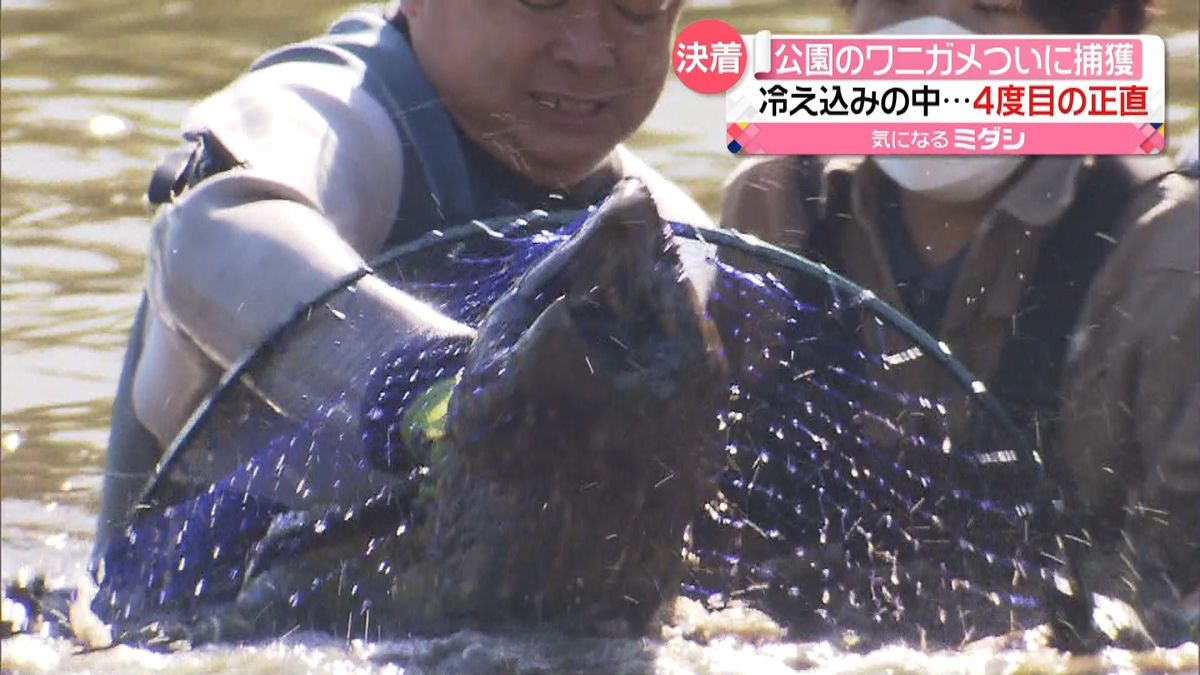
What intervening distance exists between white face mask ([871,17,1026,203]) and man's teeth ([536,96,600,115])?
1.89 ft

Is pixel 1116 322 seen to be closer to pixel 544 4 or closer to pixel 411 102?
pixel 544 4

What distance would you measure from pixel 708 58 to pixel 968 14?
526mm

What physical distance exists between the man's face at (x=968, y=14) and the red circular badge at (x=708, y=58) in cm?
34

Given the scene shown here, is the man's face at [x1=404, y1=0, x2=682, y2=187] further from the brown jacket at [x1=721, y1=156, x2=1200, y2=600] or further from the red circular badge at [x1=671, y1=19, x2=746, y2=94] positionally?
the brown jacket at [x1=721, y1=156, x2=1200, y2=600]

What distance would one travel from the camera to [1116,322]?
3.59 metres

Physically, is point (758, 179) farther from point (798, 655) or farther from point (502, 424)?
point (502, 424)

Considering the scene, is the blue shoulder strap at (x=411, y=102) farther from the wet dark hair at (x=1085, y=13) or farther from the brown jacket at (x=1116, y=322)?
the wet dark hair at (x=1085, y=13)

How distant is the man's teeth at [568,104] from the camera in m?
3.41

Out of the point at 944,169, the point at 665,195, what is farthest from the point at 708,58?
the point at 944,169

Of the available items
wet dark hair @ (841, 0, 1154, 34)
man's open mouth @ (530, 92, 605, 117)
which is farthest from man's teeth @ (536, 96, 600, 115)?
wet dark hair @ (841, 0, 1154, 34)

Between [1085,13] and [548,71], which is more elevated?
[1085,13]

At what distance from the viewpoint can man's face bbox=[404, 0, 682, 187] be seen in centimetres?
333

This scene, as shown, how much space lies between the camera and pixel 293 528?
267cm

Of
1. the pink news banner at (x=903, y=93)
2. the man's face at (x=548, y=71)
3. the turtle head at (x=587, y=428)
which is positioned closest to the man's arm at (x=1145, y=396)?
the pink news banner at (x=903, y=93)
